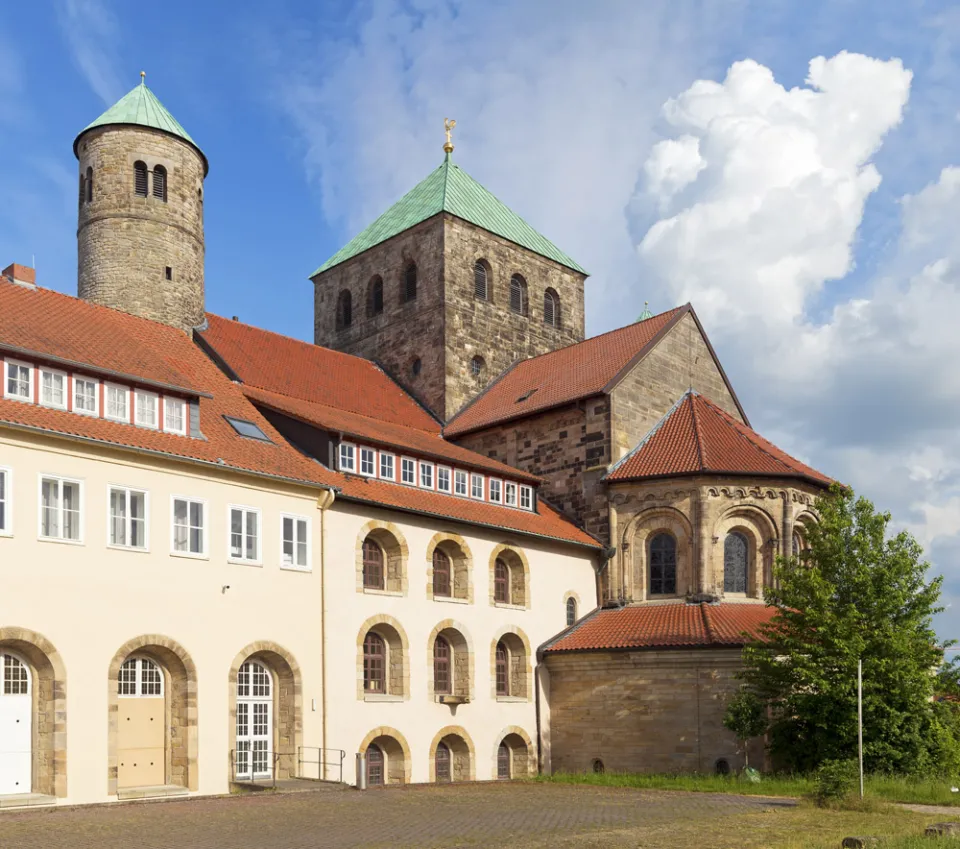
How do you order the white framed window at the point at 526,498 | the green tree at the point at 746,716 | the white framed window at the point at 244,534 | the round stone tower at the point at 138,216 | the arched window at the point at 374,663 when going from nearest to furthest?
the white framed window at the point at 244,534 → the green tree at the point at 746,716 → the arched window at the point at 374,663 → the round stone tower at the point at 138,216 → the white framed window at the point at 526,498

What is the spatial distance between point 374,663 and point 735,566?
41.0 ft

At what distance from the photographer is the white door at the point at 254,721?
28516mm

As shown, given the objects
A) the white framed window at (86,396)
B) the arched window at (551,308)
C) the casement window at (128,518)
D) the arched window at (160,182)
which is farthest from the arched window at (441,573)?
the arched window at (551,308)

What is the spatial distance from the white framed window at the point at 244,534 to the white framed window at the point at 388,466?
19.5ft

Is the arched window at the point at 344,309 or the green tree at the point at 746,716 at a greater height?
the arched window at the point at 344,309

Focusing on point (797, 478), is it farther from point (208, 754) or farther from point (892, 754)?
point (208, 754)

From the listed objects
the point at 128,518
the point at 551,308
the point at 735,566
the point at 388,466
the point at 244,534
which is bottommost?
the point at 735,566

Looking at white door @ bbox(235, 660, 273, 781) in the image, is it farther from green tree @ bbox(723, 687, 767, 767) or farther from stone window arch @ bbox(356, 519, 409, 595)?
green tree @ bbox(723, 687, 767, 767)

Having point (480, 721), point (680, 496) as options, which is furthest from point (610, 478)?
point (480, 721)

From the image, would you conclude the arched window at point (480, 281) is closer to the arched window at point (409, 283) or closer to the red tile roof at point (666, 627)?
the arched window at point (409, 283)

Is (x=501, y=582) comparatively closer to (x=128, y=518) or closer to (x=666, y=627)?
(x=666, y=627)

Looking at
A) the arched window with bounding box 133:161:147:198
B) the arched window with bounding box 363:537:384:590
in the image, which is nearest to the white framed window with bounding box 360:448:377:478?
the arched window with bounding box 363:537:384:590

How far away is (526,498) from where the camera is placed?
3966cm

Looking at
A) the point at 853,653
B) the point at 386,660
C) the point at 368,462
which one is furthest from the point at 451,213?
the point at 853,653
